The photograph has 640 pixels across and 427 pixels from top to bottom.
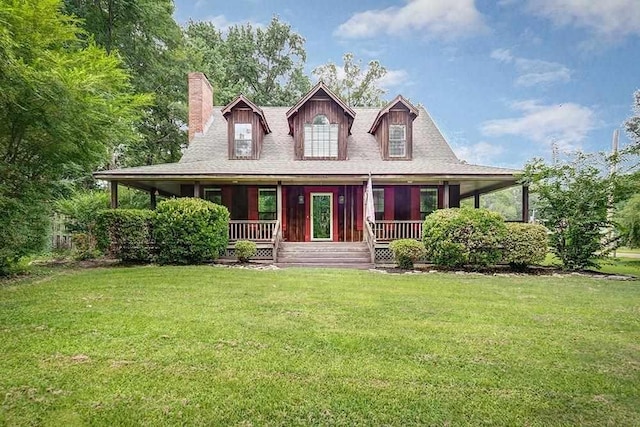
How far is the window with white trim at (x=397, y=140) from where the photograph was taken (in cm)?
1544

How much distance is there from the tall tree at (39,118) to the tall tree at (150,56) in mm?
5170

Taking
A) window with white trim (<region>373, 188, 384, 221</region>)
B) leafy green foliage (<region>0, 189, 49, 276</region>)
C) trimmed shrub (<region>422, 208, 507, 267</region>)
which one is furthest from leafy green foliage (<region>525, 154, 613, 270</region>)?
leafy green foliage (<region>0, 189, 49, 276</region>)

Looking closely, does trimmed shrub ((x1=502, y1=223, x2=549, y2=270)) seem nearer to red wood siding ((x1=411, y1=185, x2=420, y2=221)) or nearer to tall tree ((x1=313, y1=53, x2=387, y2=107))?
red wood siding ((x1=411, y1=185, x2=420, y2=221))

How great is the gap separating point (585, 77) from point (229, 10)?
33584 mm

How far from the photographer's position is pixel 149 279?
8289 mm

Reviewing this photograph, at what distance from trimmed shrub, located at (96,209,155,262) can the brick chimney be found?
23.4 ft

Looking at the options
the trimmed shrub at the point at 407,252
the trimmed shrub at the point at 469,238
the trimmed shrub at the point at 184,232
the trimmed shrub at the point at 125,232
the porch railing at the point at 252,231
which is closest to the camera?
the trimmed shrub at the point at 469,238

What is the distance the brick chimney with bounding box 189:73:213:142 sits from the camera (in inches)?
677

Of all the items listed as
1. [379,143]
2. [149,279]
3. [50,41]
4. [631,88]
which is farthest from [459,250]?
[631,88]

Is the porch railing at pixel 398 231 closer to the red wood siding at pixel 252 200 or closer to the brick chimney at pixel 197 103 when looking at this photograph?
the red wood siding at pixel 252 200

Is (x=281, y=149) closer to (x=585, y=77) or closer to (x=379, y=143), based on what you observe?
(x=379, y=143)

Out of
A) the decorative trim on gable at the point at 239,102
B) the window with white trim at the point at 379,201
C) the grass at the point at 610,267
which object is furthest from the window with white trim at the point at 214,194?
the grass at the point at 610,267

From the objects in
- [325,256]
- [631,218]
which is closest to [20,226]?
[325,256]

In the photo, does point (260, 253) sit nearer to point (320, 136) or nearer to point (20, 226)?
point (320, 136)
